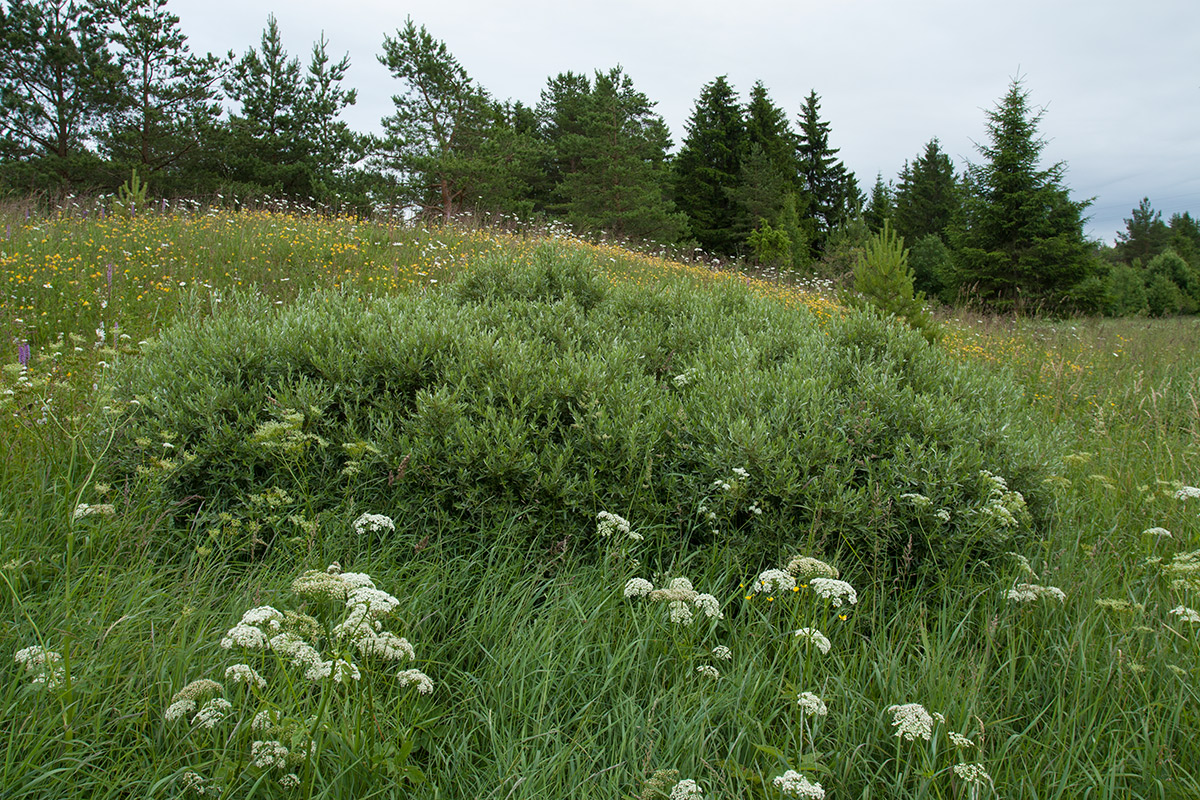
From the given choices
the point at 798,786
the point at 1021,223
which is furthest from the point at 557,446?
the point at 1021,223

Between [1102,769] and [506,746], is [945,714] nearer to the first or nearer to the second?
[1102,769]

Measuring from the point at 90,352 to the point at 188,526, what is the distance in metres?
2.81

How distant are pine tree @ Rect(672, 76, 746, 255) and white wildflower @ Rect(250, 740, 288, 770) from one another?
3294 cm

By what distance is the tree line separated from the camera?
18.0m

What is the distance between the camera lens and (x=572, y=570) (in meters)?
2.85

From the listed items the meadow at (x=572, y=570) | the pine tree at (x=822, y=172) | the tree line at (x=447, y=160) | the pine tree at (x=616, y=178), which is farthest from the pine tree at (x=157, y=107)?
the pine tree at (x=822, y=172)

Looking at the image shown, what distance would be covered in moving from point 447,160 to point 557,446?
20.2m

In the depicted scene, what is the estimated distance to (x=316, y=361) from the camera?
11.3 feet

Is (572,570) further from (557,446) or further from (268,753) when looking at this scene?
(268,753)

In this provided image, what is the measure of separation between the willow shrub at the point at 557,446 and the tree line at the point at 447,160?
941cm

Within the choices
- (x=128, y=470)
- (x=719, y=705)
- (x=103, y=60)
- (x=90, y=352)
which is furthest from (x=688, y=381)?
(x=103, y=60)

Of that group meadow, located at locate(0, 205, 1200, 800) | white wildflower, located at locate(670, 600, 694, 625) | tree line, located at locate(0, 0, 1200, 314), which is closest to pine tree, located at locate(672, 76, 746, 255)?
tree line, located at locate(0, 0, 1200, 314)

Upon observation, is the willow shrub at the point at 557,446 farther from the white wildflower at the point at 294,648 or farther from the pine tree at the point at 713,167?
the pine tree at the point at 713,167

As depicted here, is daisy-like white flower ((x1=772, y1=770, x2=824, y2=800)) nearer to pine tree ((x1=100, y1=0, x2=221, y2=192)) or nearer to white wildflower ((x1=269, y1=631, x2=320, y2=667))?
white wildflower ((x1=269, y1=631, x2=320, y2=667))
